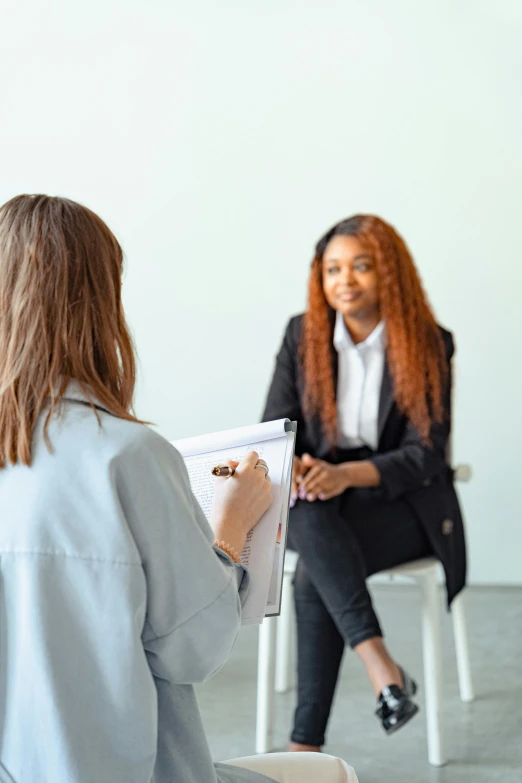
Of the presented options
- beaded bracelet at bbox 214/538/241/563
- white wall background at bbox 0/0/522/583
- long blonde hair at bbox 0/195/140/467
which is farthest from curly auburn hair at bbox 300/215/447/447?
long blonde hair at bbox 0/195/140/467

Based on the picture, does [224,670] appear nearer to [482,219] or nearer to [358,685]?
[358,685]

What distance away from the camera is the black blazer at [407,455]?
212 centimetres

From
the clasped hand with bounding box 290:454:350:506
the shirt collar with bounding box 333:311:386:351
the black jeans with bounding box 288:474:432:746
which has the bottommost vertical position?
the black jeans with bounding box 288:474:432:746

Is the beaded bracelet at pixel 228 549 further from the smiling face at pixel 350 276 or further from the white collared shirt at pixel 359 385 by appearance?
the smiling face at pixel 350 276

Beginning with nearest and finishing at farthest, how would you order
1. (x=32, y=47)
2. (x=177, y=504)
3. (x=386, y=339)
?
(x=177, y=504) < (x=386, y=339) < (x=32, y=47)

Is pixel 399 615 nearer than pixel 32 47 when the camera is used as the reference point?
Yes

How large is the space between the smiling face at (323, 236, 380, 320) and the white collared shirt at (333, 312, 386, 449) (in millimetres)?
51

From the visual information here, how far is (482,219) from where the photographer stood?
3.41 metres

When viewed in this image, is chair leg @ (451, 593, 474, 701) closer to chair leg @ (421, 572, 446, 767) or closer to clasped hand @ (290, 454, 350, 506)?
chair leg @ (421, 572, 446, 767)

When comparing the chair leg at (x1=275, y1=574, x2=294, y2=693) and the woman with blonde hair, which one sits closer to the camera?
the woman with blonde hair

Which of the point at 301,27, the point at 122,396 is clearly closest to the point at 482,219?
the point at 301,27

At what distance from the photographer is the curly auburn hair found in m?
2.25

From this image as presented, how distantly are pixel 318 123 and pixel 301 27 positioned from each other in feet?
1.14

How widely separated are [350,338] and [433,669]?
0.81m
